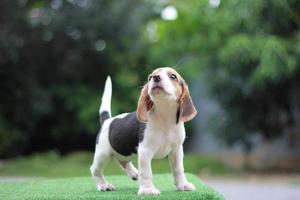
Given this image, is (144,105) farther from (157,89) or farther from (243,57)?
(243,57)

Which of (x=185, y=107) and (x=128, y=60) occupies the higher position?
(x=128, y=60)

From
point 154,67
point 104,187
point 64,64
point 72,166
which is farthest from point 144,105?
point 64,64

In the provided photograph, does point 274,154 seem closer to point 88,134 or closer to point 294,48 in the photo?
point 294,48

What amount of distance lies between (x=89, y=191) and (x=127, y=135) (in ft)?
1.73

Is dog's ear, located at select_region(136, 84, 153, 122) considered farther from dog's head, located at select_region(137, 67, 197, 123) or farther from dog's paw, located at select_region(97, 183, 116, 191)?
dog's paw, located at select_region(97, 183, 116, 191)

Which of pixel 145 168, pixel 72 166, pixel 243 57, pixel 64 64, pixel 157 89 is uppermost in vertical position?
pixel 64 64

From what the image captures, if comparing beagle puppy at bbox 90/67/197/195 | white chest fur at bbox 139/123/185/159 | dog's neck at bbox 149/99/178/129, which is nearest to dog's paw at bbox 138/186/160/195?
beagle puppy at bbox 90/67/197/195

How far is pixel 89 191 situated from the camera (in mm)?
3771

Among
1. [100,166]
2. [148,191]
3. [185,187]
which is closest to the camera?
[148,191]

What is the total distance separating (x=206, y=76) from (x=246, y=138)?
159 centimetres

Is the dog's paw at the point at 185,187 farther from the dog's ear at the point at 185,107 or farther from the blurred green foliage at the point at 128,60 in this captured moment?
the blurred green foliage at the point at 128,60

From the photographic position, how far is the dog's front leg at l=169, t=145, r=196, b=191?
11.5 feet

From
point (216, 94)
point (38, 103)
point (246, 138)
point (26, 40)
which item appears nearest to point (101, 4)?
point (26, 40)

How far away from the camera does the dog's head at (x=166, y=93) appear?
10.5ft
